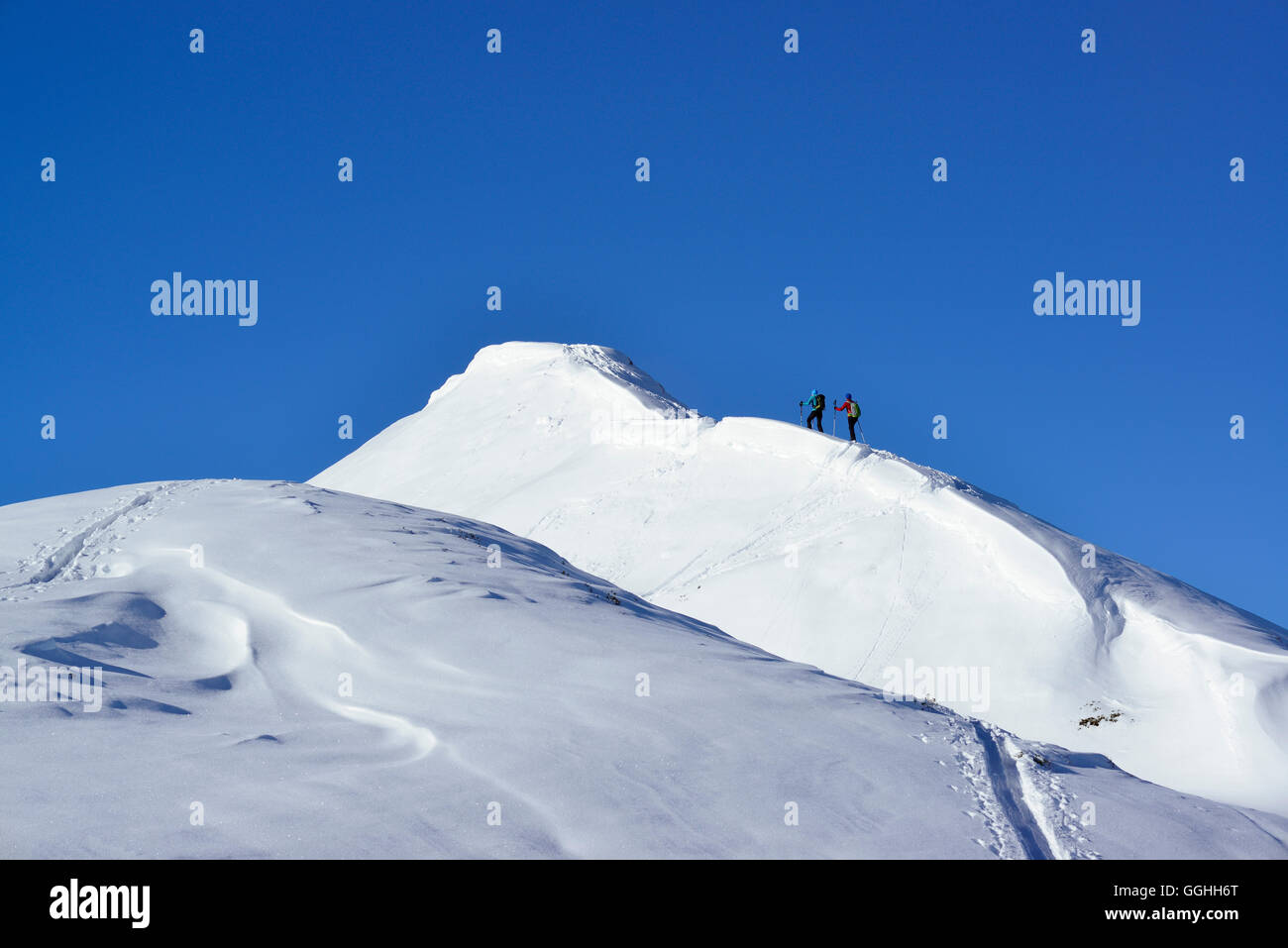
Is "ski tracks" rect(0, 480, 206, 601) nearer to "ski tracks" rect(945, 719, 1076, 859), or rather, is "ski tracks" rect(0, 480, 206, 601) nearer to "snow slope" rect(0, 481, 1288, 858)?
"snow slope" rect(0, 481, 1288, 858)

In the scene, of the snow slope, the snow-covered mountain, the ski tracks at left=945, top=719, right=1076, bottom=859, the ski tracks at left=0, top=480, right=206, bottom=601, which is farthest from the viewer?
the snow-covered mountain

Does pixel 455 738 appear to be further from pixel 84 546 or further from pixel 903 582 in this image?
pixel 903 582

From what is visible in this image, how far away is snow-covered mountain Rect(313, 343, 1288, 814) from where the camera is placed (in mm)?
22766

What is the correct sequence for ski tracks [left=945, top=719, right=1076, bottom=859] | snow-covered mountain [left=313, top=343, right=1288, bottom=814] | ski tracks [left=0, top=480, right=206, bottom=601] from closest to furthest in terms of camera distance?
ski tracks [left=945, top=719, right=1076, bottom=859] → ski tracks [left=0, top=480, right=206, bottom=601] → snow-covered mountain [left=313, top=343, right=1288, bottom=814]

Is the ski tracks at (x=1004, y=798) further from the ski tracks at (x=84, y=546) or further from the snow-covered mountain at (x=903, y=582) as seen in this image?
the ski tracks at (x=84, y=546)

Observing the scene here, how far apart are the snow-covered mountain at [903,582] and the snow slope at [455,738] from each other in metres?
8.00

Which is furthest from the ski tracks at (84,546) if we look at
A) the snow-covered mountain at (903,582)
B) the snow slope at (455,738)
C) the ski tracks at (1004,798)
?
the snow-covered mountain at (903,582)

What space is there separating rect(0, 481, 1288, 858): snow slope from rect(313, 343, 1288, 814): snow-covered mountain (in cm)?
800

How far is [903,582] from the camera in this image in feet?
91.7

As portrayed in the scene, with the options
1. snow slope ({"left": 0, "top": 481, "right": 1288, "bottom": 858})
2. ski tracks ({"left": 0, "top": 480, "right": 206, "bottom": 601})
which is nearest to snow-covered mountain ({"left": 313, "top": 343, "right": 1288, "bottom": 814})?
snow slope ({"left": 0, "top": 481, "right": 1288, "bottom": 858})

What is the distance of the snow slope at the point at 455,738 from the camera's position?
9.88 m

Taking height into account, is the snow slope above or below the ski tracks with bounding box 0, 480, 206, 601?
below

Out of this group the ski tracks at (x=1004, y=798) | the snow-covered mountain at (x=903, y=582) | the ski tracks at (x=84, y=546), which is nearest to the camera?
the ski tracks at (x=1004, y=798)
